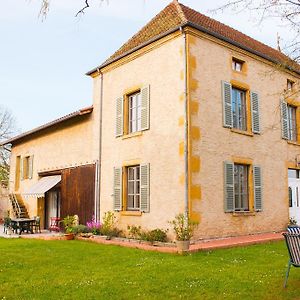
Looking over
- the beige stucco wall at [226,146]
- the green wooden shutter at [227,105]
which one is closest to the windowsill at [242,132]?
the beige stucco wall at [226,146]

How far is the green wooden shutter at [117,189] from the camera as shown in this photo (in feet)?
48.2

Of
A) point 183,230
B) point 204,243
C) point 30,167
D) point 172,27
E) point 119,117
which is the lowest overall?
point 204,243

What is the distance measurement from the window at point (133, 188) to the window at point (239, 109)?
4.15 meters

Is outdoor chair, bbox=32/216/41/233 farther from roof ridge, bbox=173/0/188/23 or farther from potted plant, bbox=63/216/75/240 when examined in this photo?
roof ridge, bbox=173/0/188/23

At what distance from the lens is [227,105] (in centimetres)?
1388

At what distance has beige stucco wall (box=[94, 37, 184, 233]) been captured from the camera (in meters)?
12.7

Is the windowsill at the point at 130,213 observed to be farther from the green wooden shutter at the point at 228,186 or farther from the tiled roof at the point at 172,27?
the tiled roof at the point at 172,27

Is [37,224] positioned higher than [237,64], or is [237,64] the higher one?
[237,64]

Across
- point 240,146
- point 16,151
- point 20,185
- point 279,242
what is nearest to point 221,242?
point 279,242

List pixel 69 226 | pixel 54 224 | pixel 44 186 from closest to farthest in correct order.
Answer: pixel 69 226, pixel 44 186, pixel 54 224

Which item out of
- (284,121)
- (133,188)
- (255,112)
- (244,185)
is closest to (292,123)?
(284,121)

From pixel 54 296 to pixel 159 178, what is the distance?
292 inches

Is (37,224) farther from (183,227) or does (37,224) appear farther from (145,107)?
(183,227)

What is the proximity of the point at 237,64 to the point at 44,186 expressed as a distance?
10.7m
